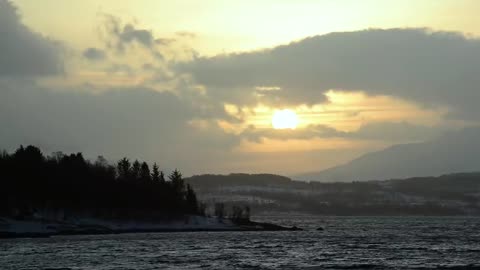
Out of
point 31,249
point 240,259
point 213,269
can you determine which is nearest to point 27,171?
point 31,249

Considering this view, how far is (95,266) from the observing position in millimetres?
88562

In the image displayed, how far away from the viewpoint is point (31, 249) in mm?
121188

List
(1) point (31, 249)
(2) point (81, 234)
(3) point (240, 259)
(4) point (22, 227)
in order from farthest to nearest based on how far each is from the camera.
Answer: (2) point (81, 234) → (4) point (22, 227) → (1) point (31, 249) → (3) point (240, 259)

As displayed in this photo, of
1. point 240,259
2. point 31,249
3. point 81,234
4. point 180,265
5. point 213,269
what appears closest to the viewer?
point 213,269

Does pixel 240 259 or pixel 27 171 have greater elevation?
pixel 27 171

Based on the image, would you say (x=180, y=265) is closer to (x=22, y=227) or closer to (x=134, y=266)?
(x=134, y=266)

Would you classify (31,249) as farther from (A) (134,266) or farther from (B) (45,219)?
(B) (45,219)

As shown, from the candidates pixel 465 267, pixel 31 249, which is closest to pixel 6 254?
pixel 31 249

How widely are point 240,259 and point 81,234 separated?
327 feet

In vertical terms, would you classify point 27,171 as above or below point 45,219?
above

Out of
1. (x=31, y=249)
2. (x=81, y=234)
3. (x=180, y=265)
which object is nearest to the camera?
(x=180, y=265)

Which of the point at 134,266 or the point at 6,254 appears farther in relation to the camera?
the point at 6,254

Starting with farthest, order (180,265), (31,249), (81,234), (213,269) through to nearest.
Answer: (81,234), (31,249), (180,265), (213,269)

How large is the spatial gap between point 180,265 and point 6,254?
3115 centimetres
